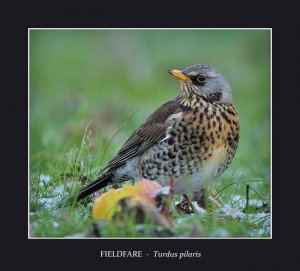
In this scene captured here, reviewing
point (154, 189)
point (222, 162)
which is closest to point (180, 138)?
point (222, 162)

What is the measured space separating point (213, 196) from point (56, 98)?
5.25 metres

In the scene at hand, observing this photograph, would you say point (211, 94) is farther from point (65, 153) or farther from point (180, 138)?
point (65, 153)

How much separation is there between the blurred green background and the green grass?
20 millimetres

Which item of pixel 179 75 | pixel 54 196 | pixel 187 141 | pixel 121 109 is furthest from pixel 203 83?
pixel 121 109

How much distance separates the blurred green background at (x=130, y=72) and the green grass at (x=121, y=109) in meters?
0.02

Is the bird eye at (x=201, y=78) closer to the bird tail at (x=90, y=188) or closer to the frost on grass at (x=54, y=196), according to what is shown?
the bird tail at (x=90, y=188)

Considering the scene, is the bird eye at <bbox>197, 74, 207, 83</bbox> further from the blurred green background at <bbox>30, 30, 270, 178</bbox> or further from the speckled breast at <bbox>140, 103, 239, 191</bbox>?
the blurred green background at <bbox>30, 30, 270, 178</bbox>

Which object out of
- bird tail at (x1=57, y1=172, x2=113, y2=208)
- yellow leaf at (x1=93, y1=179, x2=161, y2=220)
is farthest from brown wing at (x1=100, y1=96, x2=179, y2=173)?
yellow leaf at (x1=93, y1=179, x2=161, y2=220)

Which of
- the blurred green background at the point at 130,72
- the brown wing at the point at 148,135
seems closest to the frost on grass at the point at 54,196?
the brown wing at the point at 148,135

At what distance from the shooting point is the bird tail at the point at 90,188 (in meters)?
6.27

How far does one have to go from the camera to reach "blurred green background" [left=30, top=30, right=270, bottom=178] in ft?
34.7

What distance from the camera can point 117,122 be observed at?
10758 millimetres

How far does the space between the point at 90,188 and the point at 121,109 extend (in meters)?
4.51

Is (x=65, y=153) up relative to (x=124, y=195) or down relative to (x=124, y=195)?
up
